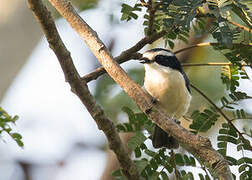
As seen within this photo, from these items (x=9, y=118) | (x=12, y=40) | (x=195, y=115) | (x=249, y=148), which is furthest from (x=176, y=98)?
(x=12, y=40)

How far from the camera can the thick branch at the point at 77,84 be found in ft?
9.64

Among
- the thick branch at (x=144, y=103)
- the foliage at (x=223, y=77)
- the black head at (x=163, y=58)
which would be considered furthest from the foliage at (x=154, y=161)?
the black head at (x=163, y=58)

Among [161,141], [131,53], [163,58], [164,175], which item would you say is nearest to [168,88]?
[163,58]

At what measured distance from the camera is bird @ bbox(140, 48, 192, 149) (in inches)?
162

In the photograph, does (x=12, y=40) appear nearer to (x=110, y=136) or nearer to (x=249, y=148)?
(x=110, y=136)

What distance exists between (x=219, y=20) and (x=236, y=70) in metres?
0.87

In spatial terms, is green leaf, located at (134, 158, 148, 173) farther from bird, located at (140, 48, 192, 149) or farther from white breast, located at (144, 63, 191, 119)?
white breast, located at (144, 63, 191, 119)

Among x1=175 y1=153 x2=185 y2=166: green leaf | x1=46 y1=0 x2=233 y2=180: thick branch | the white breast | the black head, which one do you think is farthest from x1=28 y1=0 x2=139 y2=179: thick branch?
the black head

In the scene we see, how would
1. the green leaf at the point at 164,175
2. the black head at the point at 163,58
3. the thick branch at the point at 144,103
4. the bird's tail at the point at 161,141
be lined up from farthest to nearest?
the black head at the point at 163,58 < the bird's tail at the point at 161,141 < the green leaf at the point at 164,175 < the thick branch at the point at 144,103

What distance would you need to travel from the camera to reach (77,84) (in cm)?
316

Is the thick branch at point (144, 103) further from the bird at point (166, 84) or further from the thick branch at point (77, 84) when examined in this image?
the bird at point (166, 84)

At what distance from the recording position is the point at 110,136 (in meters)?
3.32

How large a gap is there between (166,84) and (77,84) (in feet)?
3.86

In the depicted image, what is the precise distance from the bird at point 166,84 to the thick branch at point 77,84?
2.04 ft
